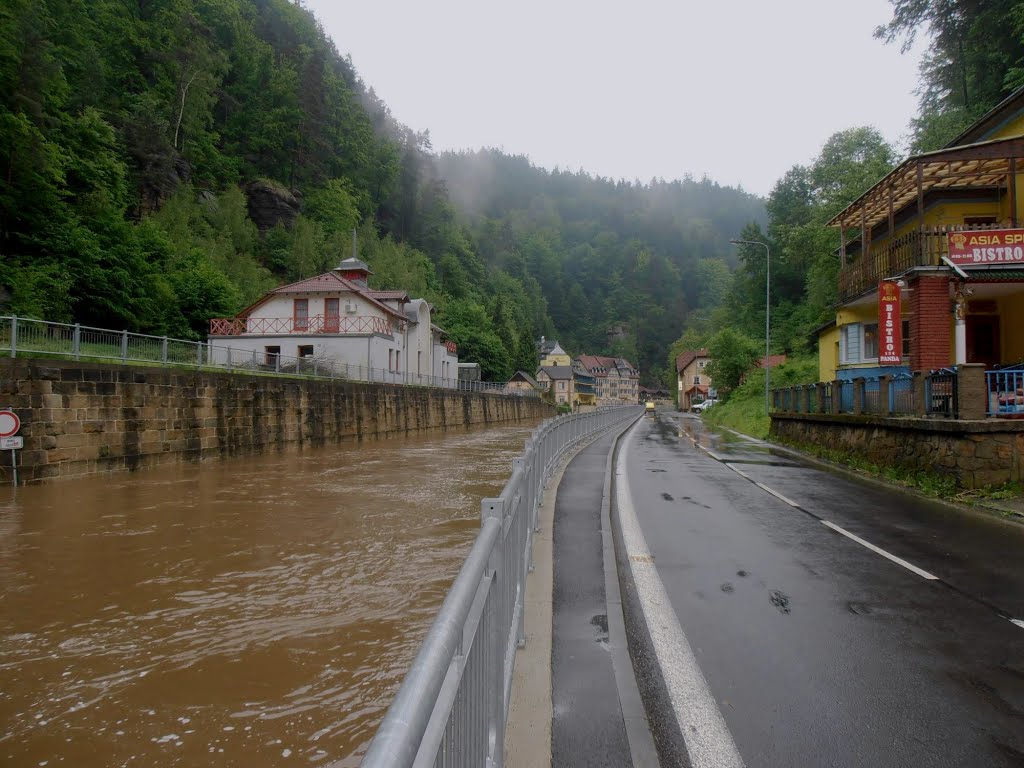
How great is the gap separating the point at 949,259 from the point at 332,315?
111 ft

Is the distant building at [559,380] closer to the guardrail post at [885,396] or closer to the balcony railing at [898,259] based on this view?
the balcony railing at [898,259]

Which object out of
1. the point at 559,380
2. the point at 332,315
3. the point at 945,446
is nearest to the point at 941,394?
the point at 945,446

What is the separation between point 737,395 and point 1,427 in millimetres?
46484

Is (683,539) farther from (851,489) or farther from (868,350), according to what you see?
(868,350)

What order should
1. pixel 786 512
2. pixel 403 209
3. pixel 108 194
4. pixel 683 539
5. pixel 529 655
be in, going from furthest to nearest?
pixel 403 209 → pixel 108 194 → pixel 786 512 → pixel 683 539 → pixel 529 655

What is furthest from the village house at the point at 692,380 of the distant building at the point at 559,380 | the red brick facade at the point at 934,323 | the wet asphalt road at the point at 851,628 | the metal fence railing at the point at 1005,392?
the wet asphalt road at the point at 851,628

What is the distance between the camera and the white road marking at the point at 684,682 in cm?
308

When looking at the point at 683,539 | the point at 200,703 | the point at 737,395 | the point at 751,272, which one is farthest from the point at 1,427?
the point at 751,272

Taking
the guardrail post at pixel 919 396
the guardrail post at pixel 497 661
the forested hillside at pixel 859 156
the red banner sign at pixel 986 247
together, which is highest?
the forested hillside at pixel 859 156

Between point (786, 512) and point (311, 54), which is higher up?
point (311, 54)

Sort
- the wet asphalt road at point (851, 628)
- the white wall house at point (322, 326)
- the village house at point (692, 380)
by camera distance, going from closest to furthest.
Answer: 1. the wet asphalt road at point (851, 628)
2. the white wall house at point (322, 326)
3. the village house at point (692, 380)

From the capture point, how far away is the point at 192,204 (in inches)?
1961

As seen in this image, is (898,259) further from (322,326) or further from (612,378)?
(612,378)

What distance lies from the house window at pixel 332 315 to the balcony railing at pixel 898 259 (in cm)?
2945
